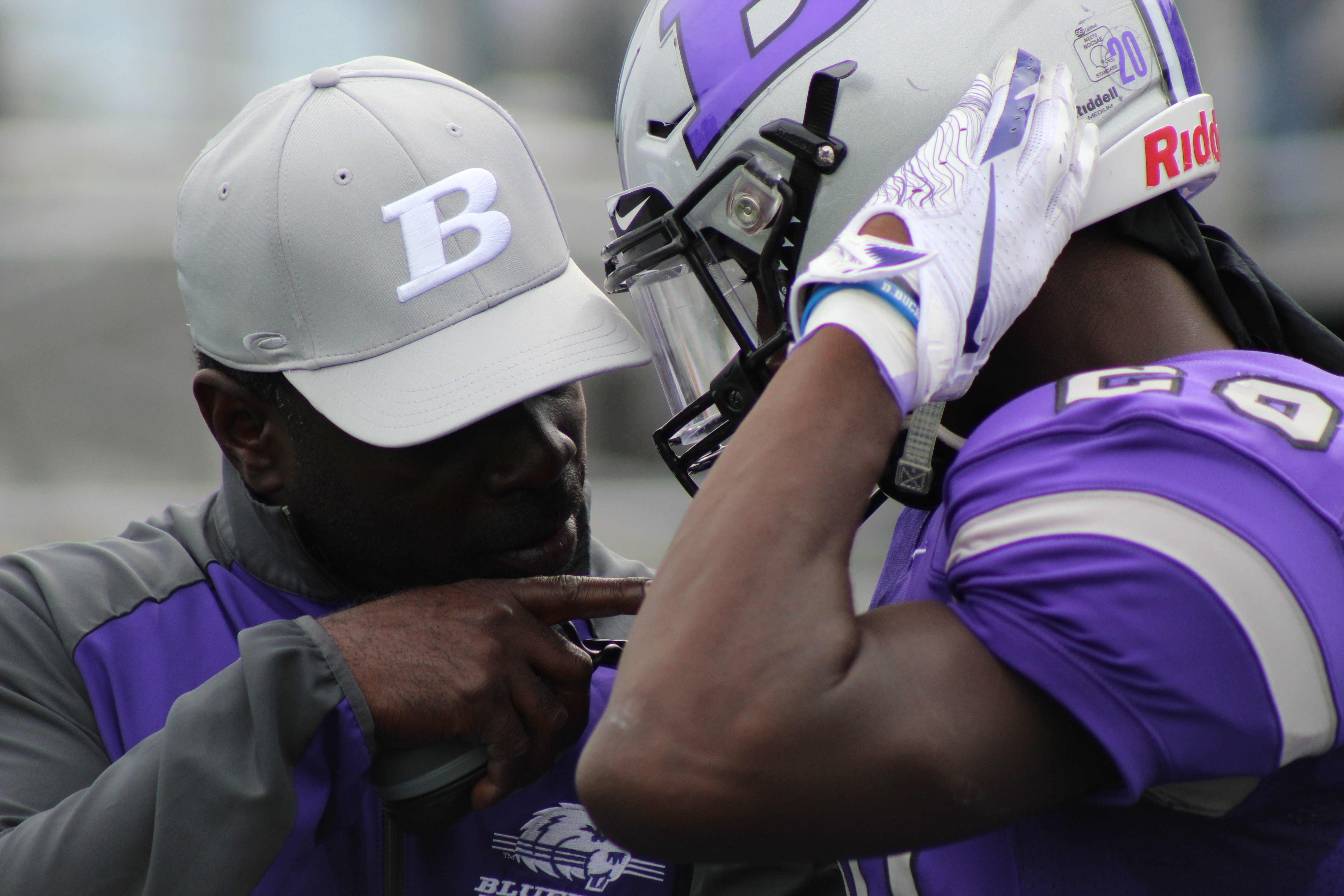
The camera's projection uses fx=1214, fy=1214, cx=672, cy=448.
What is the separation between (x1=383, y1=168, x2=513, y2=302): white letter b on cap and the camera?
69.9 inches

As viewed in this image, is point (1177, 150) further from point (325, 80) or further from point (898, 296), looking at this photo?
point (325, 80)

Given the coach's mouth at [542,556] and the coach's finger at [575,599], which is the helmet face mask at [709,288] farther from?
the coach's mouth at [542,556]

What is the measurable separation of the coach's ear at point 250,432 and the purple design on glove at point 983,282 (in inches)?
45.6

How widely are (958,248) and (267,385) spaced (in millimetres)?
1168

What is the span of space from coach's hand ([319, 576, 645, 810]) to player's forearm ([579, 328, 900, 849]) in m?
0.49

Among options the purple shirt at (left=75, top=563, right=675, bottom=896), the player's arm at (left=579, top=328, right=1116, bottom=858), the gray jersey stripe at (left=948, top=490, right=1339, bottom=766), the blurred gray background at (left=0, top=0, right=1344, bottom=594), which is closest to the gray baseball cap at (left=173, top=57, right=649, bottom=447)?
the purple shirt at (left=75, top=563, right=675, bottom=896)

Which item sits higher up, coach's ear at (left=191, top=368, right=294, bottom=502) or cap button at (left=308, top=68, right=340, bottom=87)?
cap button at (left=308, top=68, right=340, bottom=87)

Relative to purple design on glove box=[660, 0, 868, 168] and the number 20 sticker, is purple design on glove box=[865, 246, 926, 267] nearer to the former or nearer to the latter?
the number 20 sticker

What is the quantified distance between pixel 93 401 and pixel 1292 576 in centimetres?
667

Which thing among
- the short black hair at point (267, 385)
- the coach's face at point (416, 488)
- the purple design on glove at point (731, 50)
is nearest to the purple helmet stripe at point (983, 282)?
the purple design on glove at point (731, 50)

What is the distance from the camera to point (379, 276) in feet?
5.81

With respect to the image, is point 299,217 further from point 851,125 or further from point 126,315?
point 126,315

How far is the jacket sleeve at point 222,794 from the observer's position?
1369 millimetres

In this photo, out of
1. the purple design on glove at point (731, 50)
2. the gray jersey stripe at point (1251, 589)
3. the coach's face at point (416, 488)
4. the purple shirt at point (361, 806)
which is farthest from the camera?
the coach's face at point (416, 488)
